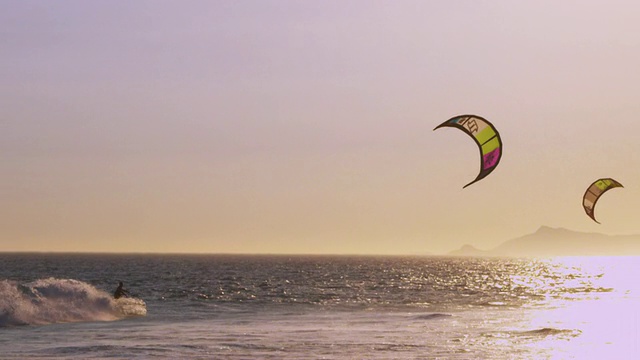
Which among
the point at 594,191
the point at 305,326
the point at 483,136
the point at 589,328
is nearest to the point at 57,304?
the point at 305,326

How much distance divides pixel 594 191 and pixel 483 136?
27.8 ft

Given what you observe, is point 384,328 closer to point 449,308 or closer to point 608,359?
point 608,359

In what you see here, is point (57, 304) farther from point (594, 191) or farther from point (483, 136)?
point (483, 136)

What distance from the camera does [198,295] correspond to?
158ft

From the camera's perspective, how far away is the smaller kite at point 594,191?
78.3ft

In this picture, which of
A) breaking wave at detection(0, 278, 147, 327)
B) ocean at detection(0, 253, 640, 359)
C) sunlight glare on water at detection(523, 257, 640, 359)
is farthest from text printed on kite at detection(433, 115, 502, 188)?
breaking wave at detection(0, 278, 147, 327)

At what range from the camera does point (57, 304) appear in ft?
116

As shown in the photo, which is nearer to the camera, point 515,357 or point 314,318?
point 515,357

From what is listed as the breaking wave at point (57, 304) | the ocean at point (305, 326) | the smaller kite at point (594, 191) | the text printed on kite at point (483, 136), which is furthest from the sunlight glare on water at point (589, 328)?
the breaking wave at point (57, 304)

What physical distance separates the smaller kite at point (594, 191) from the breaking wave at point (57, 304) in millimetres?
18487

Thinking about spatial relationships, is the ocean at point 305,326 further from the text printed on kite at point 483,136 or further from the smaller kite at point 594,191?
the text printed on kite at point 483,136

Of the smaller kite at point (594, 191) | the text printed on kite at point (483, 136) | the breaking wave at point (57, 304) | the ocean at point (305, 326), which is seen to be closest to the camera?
the text printed on kite at point (483, 136)

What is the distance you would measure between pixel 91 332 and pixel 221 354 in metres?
7.80

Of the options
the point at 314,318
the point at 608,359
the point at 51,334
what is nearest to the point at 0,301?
the point at 51,334
